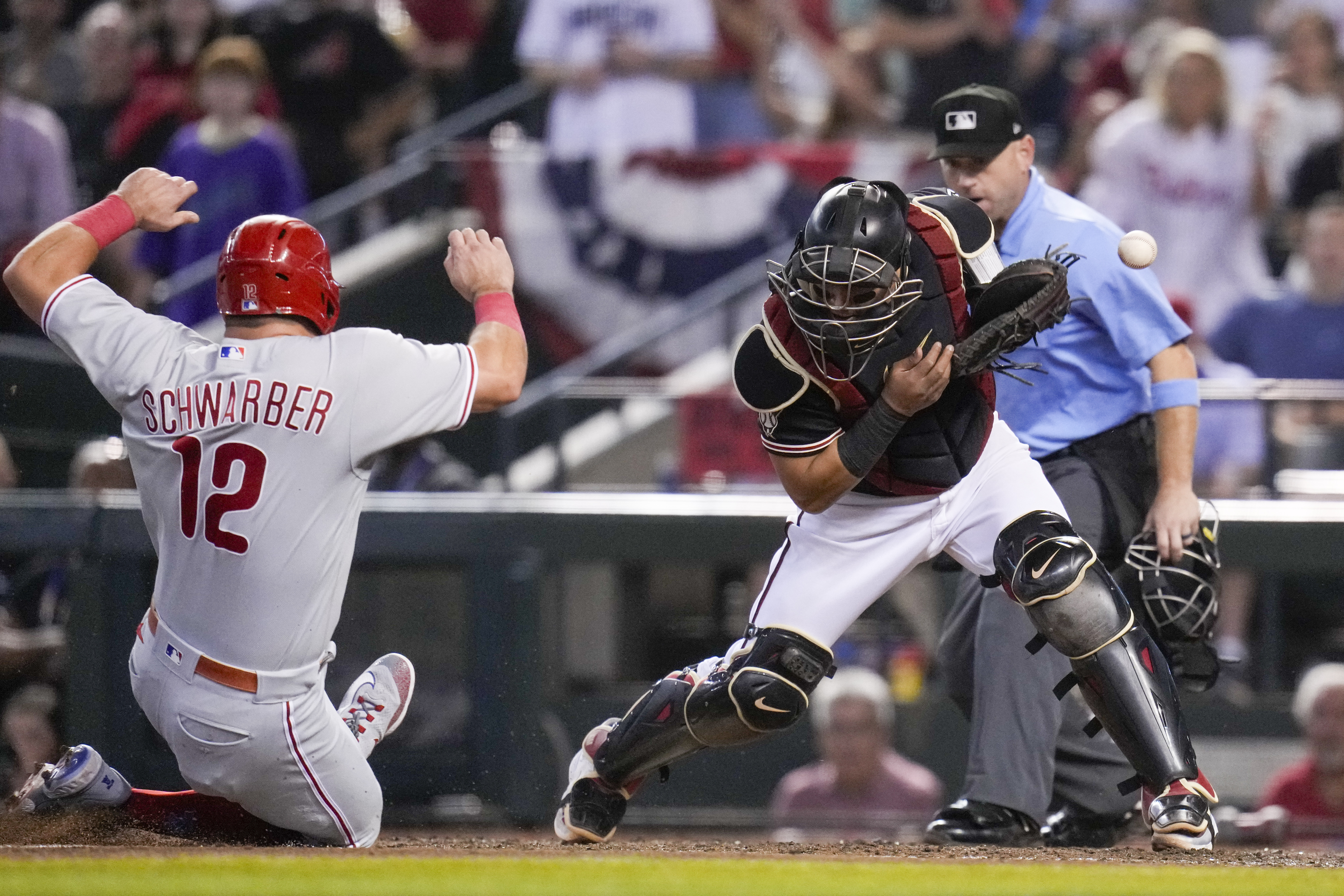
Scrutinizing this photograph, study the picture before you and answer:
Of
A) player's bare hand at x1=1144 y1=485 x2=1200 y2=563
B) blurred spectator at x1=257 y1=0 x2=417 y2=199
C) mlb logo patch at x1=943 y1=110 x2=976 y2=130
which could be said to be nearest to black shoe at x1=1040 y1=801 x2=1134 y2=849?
player's bare hand at x1=1144 y1=485 x2=1200 y2=563

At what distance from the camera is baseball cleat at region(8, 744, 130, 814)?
14.6ft

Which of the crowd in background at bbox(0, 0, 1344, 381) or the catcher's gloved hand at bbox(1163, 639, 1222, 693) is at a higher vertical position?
the crowd in background at bbox(0, 0, 1344, 381)

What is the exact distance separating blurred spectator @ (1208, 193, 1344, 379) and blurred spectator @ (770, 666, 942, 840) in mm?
2185

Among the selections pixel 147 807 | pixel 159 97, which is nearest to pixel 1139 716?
pixel 147 807

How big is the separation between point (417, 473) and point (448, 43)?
121 inches

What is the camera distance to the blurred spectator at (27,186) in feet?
25.9

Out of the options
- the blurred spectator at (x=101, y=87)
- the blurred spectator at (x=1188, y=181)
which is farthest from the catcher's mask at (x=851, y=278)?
the blurred spectator at (x=101, y=87)

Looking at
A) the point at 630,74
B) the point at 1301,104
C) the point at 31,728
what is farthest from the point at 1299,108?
the point at 31,728

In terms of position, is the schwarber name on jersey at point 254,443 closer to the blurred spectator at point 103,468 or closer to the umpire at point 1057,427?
the umpire at point 1057,427

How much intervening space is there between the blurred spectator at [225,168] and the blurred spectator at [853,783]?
3.35 m

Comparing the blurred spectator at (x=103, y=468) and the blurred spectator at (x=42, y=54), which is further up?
the blurred spectator at (x=42, y=54)

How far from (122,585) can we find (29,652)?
0.45 meters

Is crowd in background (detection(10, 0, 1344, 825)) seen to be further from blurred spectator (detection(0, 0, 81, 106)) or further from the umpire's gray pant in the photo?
the umpire's gray pant

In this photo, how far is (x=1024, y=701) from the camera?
194 inches
